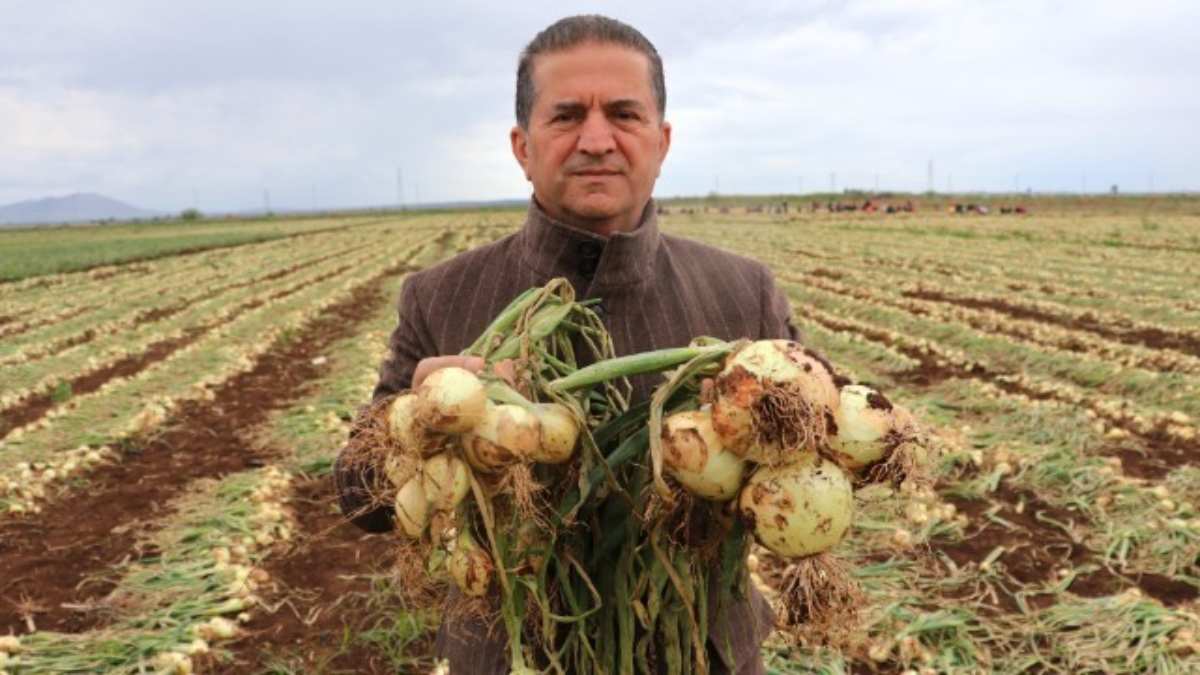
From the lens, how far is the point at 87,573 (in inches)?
184

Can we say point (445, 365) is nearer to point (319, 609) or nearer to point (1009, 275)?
point (319, 609)

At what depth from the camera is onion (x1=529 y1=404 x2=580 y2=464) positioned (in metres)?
1.30

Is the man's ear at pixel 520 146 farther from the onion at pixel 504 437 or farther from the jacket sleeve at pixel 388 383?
the onion at pixel 504 437

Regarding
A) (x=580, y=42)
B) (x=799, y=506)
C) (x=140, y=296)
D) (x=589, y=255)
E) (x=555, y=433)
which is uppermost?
(x=580, y=42)

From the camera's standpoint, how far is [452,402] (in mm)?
1271

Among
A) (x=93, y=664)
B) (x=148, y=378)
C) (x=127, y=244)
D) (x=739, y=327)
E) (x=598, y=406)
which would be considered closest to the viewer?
(x=598, y=406)

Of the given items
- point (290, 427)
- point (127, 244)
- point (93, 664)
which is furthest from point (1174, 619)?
point (127, 244)

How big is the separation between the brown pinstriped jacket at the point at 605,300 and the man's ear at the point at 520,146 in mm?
118

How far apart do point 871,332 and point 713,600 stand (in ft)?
32.3

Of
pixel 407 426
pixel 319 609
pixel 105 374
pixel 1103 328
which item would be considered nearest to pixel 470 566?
pixel 407 426

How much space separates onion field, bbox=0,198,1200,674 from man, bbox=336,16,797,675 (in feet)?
1.53

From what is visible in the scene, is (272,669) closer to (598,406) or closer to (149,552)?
(149,552)

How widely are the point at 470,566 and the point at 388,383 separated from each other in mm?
694

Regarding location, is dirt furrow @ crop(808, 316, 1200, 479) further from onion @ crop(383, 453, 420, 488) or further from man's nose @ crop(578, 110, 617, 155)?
onion @ crop(383, 453, 420, 488)
